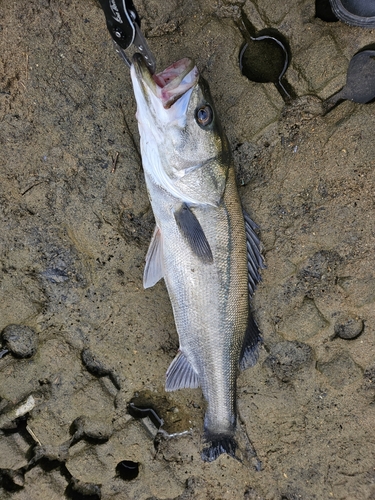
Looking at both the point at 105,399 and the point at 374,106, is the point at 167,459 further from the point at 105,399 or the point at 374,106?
the point at 374,106

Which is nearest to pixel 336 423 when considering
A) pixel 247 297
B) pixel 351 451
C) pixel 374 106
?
pixel 351 451

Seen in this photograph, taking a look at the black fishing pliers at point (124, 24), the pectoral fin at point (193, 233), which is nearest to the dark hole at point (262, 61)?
the black fishing pliers at point (124, 24)

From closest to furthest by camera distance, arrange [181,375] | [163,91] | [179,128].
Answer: [163,91] → [179,128] → [181,375]

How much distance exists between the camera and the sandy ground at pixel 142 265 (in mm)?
3512

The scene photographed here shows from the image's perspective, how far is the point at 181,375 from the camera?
11.5 ft

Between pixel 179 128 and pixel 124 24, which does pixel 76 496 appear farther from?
pixel 124 24

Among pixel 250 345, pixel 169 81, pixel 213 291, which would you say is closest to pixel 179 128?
pixel 169 81

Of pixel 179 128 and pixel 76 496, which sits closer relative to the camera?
pixel 179 128

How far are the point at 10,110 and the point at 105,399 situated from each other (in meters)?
2.93

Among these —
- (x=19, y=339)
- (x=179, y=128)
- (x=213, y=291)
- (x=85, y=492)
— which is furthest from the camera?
(x=85, y=492)

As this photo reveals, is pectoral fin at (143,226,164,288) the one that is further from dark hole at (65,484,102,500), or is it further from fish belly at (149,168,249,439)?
dark hole at (65,484,102,500)

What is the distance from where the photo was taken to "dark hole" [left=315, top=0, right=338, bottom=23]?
3.58 m

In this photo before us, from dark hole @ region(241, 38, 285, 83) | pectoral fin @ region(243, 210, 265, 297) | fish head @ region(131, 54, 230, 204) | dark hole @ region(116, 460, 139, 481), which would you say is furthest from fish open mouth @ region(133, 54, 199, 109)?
dark hole @ region(116, 460, 139, 481)

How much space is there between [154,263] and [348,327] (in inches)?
81.2
